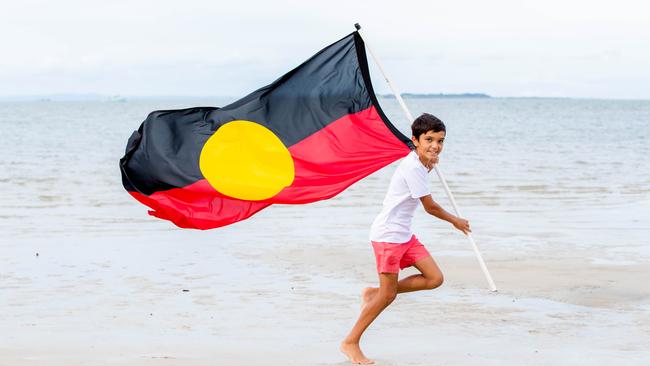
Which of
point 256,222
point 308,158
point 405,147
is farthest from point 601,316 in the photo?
point 256,222

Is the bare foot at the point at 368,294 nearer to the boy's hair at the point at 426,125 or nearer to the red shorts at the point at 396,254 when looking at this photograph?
the red shorts at the point at 396,254

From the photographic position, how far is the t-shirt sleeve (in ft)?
20.9

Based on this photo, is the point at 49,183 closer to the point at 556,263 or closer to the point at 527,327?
the point at 556,263

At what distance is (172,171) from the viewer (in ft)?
25.8

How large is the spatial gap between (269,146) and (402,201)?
1887 mm

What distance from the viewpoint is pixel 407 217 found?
6520 millimetres

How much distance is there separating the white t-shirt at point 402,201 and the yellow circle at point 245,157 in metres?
1.55

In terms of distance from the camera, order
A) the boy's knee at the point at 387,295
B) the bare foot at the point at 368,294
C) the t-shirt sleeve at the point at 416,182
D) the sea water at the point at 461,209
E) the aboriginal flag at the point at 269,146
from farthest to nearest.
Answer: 1. the sea water at the point at 461,209
2. the aboriginal flag at the point at 269,146
3. the bare foot at the point at 368,294
4. the boy's knee at the point at 387,295
5. the t-shirt sleeve at the point at 416,182

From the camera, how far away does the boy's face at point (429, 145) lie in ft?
21.1

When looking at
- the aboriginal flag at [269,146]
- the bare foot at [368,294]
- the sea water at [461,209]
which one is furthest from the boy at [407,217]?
the sea water at [461,209]

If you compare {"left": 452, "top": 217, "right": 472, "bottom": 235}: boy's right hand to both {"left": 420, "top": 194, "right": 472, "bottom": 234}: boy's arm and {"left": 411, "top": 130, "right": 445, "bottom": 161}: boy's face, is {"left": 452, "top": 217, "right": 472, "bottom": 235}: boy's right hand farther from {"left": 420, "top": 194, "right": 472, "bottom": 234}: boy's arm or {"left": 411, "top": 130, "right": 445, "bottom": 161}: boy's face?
{"left": 411, "top": 130, "right": 445, "bottom": 161}: boy's face

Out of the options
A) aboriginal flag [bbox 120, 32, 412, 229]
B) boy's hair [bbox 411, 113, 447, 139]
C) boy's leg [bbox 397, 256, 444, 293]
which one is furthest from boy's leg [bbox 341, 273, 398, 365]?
aboriginal flag [bbox 120, 32, 412, 229]

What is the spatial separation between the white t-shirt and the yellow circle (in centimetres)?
155

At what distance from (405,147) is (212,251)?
14.4ft
